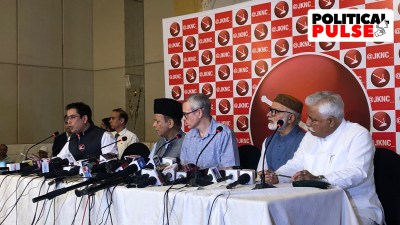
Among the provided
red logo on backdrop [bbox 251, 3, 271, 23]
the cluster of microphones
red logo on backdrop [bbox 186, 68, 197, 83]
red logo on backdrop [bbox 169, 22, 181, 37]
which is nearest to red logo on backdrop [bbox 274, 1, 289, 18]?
red logo on backdrop [bbox 251, 3, 271, 23]

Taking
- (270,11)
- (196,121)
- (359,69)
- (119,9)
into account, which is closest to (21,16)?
(119,9)

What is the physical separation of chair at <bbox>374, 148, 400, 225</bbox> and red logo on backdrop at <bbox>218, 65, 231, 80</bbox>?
6.47 feet

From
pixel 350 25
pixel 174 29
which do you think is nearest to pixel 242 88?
pixel 174 29

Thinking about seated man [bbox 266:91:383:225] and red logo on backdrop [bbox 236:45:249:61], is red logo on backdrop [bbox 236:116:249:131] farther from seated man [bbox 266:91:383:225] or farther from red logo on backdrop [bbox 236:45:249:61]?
seated man [bbox 266:91:383:225]

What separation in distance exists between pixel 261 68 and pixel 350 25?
0.89 meters

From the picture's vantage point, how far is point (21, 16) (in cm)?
657

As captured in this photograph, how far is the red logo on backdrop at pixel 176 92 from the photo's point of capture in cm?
499

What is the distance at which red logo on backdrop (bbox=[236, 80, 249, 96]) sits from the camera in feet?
14.6

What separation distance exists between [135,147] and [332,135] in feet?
5.98

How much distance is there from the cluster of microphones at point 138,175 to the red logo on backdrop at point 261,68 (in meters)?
1.75

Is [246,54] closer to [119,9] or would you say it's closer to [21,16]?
[119,9]

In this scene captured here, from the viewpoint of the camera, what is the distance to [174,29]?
5027 millimetres

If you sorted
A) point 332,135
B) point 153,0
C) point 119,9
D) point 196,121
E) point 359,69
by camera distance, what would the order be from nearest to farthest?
1. point 332,135
2. point 196,121
3. point 359,69
4. point 153,0
5. point 119,9

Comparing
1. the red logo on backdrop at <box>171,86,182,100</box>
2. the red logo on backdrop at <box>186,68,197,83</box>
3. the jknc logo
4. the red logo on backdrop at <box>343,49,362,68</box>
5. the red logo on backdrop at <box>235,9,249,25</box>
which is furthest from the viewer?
the red logo on backdrop at <box>171,86,182,100</box>
